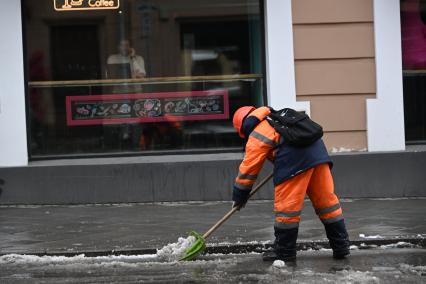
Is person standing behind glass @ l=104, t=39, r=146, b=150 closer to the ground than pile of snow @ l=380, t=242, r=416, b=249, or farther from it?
farther from it

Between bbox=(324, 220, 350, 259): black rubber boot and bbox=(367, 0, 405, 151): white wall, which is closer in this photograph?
bbox=(324, 220, 350, 259): black rubber boot

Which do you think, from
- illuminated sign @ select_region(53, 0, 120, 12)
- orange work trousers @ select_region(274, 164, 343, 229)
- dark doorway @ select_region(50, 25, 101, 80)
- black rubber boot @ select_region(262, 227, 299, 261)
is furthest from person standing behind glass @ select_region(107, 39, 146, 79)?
black rubber boot @ select_region(262, 227, 299, 261)

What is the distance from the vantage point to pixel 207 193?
1173cm

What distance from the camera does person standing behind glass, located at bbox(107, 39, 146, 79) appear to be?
479 inches

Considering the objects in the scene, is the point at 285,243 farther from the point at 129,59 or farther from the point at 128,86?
the point at 129,59

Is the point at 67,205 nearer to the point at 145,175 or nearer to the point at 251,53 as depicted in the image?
the point at 145,175

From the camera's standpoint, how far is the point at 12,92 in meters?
11.7

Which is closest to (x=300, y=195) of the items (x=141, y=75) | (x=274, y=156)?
(x=274, y=156)

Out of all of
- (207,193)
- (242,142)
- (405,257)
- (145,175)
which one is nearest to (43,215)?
(145,175)

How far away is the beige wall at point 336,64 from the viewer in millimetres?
11727

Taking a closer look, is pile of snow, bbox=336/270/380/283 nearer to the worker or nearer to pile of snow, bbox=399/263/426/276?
pile of snow, bbox=399/263/426/276

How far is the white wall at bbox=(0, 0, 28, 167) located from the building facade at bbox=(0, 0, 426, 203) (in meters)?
0.01

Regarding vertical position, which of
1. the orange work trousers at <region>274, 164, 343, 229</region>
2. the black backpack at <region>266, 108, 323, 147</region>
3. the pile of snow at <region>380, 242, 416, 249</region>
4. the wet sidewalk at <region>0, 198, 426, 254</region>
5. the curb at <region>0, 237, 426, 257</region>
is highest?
the black backpack at <region>266, 108, 323, 147</region>

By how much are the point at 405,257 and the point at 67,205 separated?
18.3ft
